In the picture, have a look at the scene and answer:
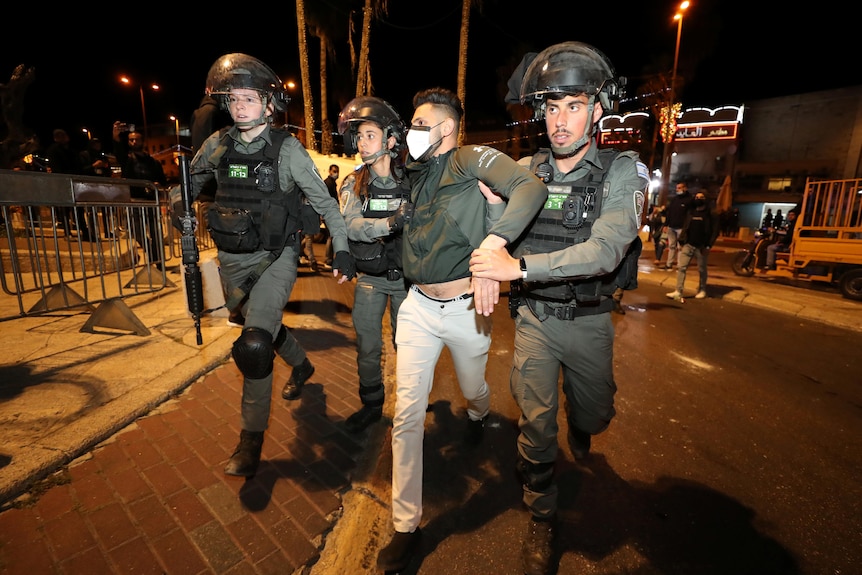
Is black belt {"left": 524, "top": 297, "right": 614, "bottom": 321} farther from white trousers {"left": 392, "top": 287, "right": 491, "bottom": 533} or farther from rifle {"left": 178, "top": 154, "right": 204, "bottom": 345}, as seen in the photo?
rifle {"left": 178, "top": 154, "right": 204, "bottom": 345}

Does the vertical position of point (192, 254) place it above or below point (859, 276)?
above

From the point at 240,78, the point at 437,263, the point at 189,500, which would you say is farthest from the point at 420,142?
the point at 189,500

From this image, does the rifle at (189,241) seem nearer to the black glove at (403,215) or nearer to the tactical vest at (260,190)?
the tactical vest at (260,190)

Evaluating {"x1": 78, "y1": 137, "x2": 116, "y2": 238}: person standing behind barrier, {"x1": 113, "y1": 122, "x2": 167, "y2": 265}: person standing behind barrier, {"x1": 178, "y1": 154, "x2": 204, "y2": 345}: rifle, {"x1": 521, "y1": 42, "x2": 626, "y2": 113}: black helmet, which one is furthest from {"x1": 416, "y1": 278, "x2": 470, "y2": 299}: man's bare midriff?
{"x1": 78, "y1": 137, "x2": 116, "y2": 238}: person standing behind barrier

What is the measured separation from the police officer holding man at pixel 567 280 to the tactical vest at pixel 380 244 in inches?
43.8

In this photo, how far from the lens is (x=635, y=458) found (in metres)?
3.00

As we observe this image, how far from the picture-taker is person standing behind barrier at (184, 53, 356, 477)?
284 centimetres

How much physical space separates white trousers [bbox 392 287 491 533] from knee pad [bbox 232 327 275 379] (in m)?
0.84

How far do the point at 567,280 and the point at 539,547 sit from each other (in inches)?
52.1

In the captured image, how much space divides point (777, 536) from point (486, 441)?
67.8 inches

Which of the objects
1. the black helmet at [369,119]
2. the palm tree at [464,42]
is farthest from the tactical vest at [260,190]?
the palm tree at [464,42]

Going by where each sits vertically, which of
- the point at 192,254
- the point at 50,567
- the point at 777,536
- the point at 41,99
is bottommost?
the point at 777,536

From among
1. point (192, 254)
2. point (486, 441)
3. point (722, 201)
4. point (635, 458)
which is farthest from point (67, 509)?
point (722, 201)

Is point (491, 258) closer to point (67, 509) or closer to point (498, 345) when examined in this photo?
point (67, 509)
